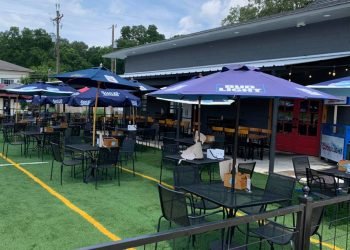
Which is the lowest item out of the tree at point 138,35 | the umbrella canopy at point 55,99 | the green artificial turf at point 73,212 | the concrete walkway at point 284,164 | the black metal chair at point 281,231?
the green artificial turf at point 73,212

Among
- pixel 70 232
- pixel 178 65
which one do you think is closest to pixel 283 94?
pixel 70 232

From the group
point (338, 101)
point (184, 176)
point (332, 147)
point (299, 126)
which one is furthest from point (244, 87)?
point (299, 126)

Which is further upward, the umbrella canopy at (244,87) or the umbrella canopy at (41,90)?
the umbrella canopy at (41,90)

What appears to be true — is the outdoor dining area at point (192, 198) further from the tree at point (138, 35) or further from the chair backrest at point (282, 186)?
the tree at point (138, 35)

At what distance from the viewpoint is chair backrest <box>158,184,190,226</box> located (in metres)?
3.78

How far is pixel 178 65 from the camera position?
18891 mm

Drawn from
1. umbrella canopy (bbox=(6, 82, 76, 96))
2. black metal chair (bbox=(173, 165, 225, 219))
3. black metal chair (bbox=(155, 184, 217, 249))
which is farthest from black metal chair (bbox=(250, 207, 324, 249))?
umbrella canopy (bbox=(6, 82, 76, 96))

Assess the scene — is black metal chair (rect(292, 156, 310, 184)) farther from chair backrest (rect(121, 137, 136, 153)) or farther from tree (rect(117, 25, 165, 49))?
tree (rect(117, 25, 165, 49))

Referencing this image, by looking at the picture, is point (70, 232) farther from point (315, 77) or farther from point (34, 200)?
point (315, 77)

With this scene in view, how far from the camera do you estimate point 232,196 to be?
4.30 m

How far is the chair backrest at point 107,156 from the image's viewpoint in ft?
23.7

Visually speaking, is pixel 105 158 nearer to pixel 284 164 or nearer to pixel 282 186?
pixel 282 186

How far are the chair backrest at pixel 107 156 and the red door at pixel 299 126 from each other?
799 centimetres

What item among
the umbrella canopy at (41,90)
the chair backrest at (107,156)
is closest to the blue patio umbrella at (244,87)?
the chair backrest at (107,156)
